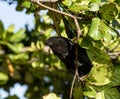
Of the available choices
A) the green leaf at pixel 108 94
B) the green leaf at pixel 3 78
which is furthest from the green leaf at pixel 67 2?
the green leaf at pixel 3 78

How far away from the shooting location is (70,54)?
1238 mm

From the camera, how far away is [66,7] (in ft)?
4.10

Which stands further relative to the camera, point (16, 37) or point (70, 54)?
point (16, 37)

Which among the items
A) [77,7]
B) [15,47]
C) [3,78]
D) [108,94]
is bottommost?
[108,94]

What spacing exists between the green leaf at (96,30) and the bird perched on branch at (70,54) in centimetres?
8

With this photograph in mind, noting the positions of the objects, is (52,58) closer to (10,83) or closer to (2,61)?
(2,61)

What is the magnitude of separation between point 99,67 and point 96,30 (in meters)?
0.11

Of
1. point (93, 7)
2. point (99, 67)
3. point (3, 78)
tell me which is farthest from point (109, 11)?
point (3, 78)

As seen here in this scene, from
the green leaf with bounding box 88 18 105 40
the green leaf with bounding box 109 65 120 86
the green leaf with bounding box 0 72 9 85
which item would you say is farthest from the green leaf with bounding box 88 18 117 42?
the green leaf with bounding box 0 72 9 85

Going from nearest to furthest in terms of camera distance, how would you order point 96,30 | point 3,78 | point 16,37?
point 96,30, point 3,78, point 16,37

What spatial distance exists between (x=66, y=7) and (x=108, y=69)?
211 millimetres

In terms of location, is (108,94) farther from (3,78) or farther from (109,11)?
(3,78)

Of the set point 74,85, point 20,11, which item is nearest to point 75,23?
point 74,85

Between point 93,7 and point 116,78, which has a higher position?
point 93,7
